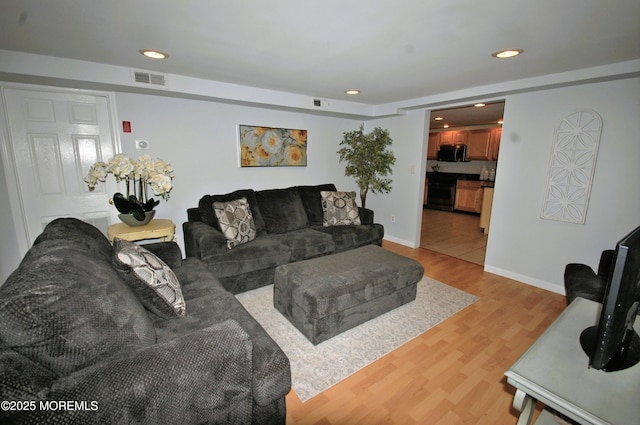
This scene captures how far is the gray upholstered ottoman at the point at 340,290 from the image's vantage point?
208 centimetres

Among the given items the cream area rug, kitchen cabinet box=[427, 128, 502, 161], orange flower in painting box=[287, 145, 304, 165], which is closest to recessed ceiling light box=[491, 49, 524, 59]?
the cream area rug

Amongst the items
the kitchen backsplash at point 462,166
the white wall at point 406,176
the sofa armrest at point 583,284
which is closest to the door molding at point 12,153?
the white wall at point 406,176

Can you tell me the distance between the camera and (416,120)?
4.20 meters

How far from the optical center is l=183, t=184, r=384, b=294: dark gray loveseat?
2.74 metres

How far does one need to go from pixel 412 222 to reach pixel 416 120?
1.56 metres

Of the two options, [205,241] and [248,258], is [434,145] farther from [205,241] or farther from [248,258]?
[205,241]

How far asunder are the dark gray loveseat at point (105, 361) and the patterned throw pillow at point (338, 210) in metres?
2.55

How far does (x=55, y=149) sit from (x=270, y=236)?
2.28 meters

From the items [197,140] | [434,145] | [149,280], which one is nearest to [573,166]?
[149,280]

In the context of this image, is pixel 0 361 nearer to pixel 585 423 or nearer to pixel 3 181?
pixel 585 423

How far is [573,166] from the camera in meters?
2.84

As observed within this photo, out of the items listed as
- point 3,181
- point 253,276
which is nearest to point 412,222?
point 253,276

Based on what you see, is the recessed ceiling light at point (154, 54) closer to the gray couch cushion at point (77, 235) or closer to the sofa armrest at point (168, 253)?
the gray couch cushion at point (77, 235)

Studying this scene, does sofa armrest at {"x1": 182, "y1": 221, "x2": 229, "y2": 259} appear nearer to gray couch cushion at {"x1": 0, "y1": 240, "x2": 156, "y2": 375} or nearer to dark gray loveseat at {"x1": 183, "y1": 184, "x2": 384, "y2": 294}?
dark gray loveseat at {"x1": 183, "y1": 184, "x2": 384, "y2": 294}
